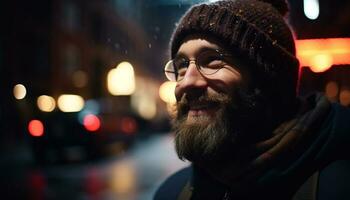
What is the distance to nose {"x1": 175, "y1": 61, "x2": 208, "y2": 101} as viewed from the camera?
70.3 inches

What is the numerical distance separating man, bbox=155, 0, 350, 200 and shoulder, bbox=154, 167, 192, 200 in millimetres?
90

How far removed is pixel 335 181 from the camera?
1.54m

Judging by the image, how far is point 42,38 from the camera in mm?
28953

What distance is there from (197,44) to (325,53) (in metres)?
5.56

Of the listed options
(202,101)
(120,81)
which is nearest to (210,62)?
(202,101)

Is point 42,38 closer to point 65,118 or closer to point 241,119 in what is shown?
point 65,118

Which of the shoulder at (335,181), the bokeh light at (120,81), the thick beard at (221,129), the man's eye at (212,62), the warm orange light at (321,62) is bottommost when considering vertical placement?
the bokeh light at (120,81)

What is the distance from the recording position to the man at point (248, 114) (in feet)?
5.36

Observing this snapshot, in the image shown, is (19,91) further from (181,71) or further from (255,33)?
(255,33)

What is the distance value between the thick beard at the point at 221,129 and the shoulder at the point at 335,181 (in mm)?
291

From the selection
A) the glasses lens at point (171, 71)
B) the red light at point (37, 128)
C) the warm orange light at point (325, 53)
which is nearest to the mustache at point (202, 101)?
the glasses lens at point (171, 71)

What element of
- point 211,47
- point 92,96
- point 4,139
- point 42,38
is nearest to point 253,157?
point 211,47

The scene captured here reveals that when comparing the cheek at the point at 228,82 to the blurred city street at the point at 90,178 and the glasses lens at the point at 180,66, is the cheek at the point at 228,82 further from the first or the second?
the blurred city street at the point at 90,178

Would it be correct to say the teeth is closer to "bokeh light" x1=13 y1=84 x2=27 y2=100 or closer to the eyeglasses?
the eyeglasses
